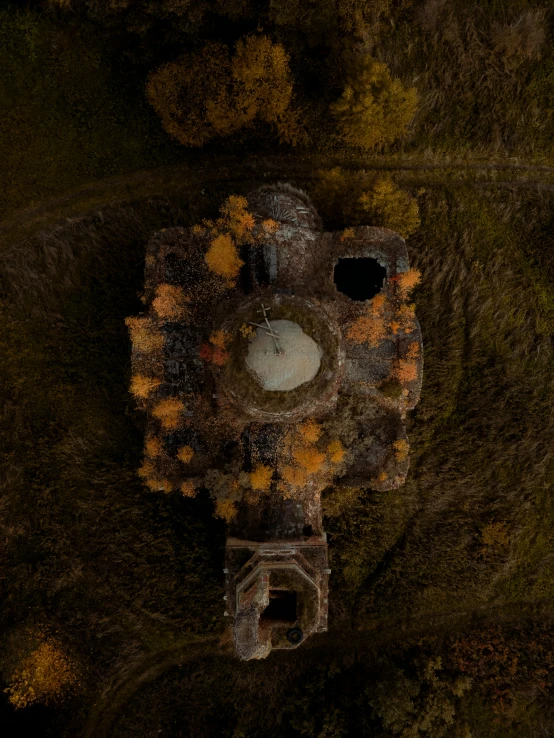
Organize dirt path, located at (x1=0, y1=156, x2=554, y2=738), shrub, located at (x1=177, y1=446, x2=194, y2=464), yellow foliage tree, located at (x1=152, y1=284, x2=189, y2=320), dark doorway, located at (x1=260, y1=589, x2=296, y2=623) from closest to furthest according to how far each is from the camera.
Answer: dark doorway, located at (x1=260, y1=589, x2=296, y2=623) → shrub, located at (x1=177, y1=446, x2=194, y2=464) → yellow foliage tree, located at (x1=152, y1=284, x2=189, y2=320) → dirt path, located at (x1=0, y1=156, x2=554, y2=738)

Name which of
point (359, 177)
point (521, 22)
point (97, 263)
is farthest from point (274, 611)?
point (521, 22)

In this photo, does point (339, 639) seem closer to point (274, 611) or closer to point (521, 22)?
point (274, 611)

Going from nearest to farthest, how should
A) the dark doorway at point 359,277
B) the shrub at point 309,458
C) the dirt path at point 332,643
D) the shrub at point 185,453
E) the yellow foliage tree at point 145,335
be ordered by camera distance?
the shrub at point 309,458 < the shrub at point 185,453 < the yellow foliage tree at point 145,335 < the dark doorway at point 359,277 < the dirt path at point 332,643

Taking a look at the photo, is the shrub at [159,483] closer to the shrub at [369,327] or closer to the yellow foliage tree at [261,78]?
the shrub at [369,327]

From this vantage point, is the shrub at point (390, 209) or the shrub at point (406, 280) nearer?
the shrub at point (406, 280)

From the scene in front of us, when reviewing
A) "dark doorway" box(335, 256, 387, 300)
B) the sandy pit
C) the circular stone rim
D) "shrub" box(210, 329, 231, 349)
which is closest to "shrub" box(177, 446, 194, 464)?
the circular stone rim

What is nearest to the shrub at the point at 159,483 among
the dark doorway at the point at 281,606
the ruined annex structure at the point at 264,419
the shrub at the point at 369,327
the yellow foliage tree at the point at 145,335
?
the ruined annex structure at the point at 264,419

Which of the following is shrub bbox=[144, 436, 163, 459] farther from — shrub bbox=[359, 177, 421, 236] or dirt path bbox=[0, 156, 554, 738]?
shrub bbox=[359, 177, 421, 236]
